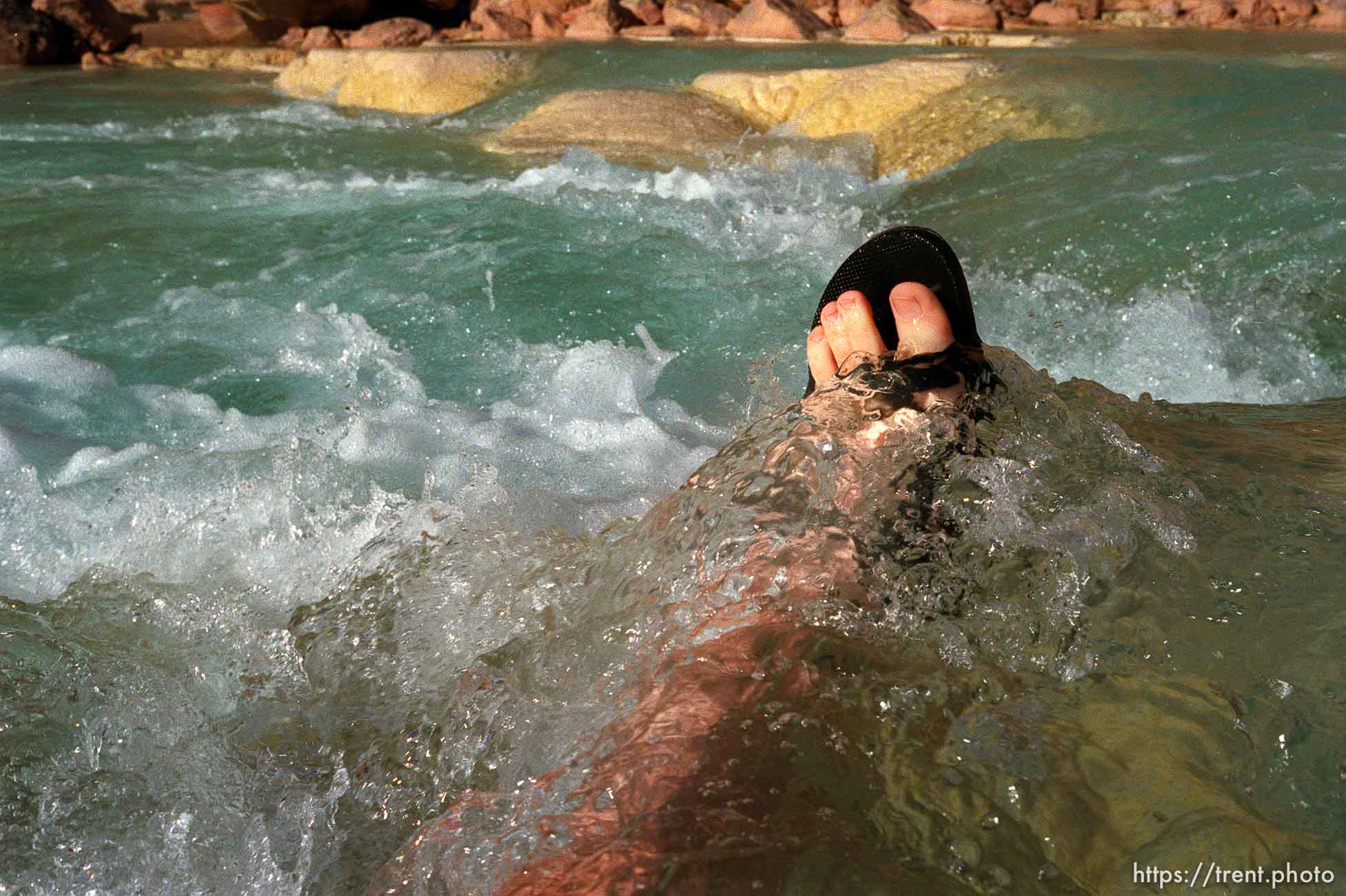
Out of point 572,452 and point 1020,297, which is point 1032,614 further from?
point 1020,297

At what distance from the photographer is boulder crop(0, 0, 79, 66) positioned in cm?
1264

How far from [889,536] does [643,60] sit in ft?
27.5

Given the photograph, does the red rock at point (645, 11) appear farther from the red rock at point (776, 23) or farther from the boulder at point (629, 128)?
the boulder at point (629, 128)

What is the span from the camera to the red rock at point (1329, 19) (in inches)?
412

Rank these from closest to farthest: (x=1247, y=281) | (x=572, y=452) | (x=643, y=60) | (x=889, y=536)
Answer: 1. (x=889, y=536)
2. (x=572, y=452)
3. (x=1247, y=281)
4. (x=643, y=60)

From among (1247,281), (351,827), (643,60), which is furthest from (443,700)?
(643,60)

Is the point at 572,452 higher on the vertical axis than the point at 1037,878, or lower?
lower

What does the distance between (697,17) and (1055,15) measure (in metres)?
3.77

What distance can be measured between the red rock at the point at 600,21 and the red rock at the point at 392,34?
1834mm

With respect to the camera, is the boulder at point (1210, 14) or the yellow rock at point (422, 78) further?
the boulder at point (1210, 14)

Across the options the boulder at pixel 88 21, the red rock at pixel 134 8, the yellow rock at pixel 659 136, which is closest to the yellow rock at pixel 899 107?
the yellow rock at pixel 659 136

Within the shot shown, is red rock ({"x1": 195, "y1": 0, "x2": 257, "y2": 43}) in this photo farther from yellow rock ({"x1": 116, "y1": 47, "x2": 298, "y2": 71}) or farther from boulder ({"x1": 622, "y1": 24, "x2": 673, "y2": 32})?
boulder ({"x1": 622, "y1": 24, "x2": 673, "y2": 32})

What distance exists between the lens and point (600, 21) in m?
→ 12.3

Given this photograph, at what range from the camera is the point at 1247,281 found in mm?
3893
